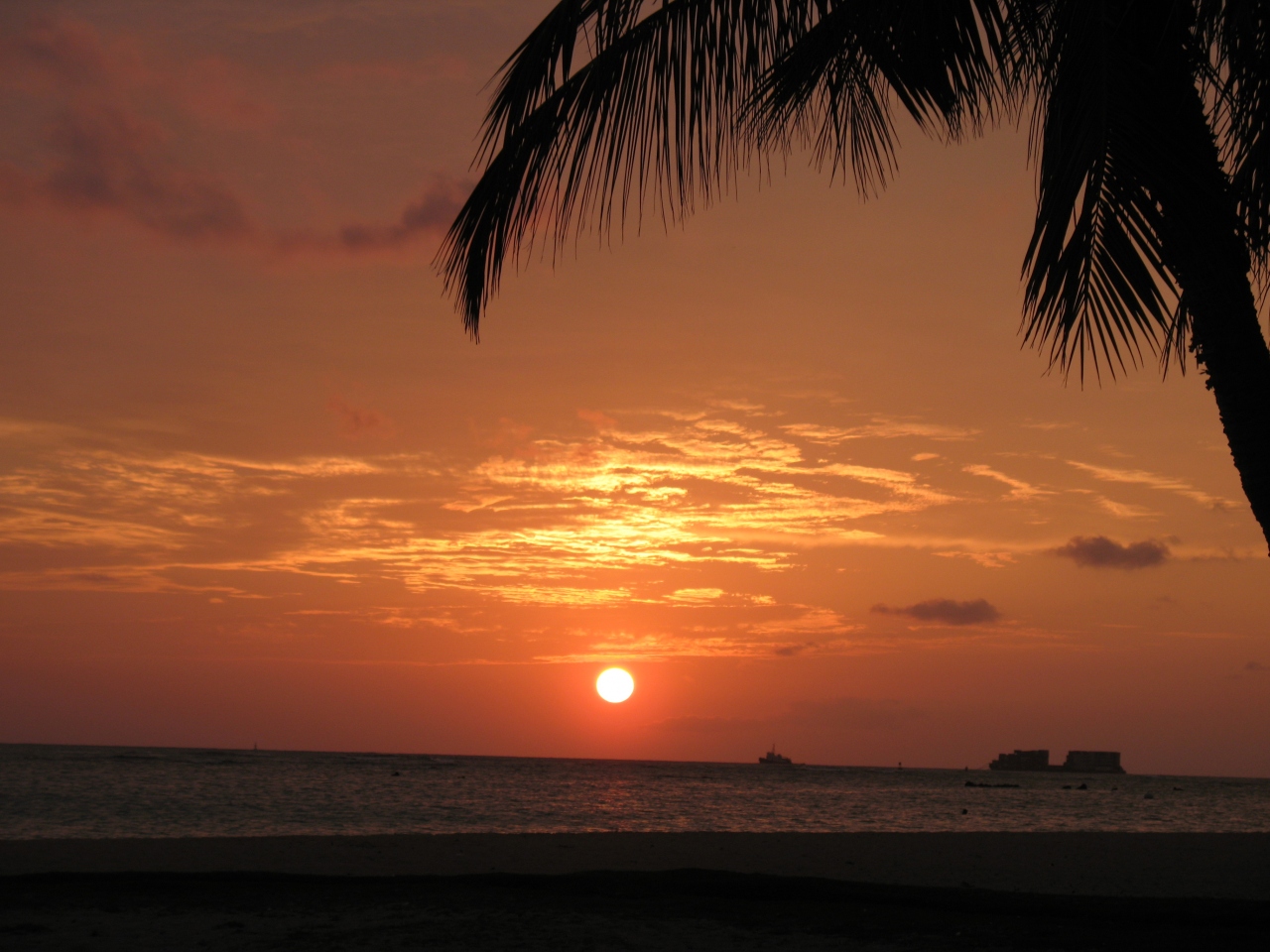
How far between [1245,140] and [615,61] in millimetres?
2401

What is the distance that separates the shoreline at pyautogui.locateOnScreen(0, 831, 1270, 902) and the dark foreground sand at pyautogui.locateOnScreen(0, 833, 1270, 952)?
2.5 inches

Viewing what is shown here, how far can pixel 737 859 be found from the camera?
11547mm

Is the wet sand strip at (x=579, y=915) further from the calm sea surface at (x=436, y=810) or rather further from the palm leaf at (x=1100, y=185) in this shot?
the calm sea surface at (x=436, y=810)

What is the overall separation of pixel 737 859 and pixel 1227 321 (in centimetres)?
937

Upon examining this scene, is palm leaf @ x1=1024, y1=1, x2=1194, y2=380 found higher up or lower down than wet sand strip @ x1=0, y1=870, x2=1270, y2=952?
higher up

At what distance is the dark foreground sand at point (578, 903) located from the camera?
21.3ft

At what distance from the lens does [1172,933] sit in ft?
20.9

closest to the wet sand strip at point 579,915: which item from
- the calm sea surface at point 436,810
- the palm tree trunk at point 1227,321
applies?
the palm tree trunk at point 1227,321

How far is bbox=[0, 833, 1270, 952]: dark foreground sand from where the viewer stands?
649cm

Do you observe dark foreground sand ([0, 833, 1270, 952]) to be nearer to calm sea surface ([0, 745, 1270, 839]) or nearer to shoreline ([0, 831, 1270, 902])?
shoreline ([0, 831, 1270, 902])

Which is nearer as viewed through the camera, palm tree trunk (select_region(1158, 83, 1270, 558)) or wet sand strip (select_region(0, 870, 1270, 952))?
palm tree trunk (select_region(1158, 83, 1270, 558))

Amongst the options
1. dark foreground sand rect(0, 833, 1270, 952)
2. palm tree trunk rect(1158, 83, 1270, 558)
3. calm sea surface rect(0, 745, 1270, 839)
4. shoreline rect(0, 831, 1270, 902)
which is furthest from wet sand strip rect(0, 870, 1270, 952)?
calm sea surface rect(0, 745, 1270, 839)

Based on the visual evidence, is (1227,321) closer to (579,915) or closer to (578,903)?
(579,915)

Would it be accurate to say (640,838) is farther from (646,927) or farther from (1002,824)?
(1002,824)
